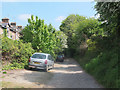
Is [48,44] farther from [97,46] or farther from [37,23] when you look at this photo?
[97,46]

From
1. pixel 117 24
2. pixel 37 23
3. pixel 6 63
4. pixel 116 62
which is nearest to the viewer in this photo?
pixel 116 62

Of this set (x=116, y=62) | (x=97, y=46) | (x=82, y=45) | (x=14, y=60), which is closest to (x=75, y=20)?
(x=82, y=45)

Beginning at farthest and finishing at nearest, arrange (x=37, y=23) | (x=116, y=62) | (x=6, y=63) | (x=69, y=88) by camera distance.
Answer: (x=37, y=23) → (x=6, y=63) → (x=116, y=62) → (x=69, y=88)

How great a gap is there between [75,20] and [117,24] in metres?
35.7

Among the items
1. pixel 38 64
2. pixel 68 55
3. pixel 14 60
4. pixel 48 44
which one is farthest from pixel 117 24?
pixel 68 55

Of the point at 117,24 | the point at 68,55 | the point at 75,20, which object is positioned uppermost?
the point at 75,20

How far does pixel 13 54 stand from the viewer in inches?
506

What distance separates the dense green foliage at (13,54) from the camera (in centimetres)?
1222

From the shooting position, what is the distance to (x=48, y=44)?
23203mm

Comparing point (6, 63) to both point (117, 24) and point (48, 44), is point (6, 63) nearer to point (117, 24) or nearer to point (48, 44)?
point (117, 24)

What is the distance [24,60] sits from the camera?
1382 centimetres

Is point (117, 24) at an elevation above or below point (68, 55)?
above

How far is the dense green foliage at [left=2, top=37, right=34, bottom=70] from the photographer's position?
40.1 ft

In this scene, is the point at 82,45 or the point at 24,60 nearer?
the point at 24,60
